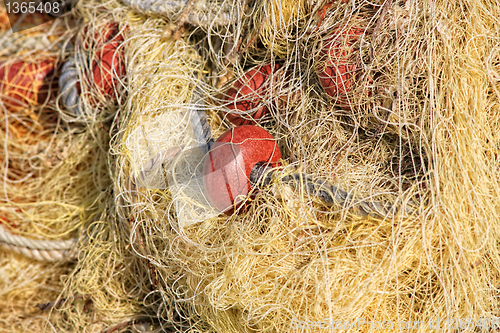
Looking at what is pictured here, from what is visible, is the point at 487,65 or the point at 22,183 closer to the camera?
the point at 487,65

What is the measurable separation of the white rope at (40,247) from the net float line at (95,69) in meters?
0.72

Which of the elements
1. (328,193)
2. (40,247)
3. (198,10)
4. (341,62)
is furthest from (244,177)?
(40,247)

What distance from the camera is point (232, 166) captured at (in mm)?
1397

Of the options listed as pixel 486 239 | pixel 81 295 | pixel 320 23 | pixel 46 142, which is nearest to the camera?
pixel 486 239

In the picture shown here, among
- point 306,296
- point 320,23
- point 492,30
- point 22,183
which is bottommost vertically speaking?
point 306,296

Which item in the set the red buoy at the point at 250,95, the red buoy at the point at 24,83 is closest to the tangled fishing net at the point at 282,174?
the red buoy at the point at 250,95

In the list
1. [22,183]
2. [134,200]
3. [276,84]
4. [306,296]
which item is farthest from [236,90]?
[22,183]

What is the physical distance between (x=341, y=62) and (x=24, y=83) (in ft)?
5.97

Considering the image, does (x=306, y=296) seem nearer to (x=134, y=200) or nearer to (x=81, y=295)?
(x=134, y=200)

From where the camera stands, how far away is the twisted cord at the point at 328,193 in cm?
130

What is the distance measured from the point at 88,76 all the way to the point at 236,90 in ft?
2.73

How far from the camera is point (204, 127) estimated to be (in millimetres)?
1636

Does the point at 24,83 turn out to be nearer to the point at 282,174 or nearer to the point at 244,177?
the point at 244,177

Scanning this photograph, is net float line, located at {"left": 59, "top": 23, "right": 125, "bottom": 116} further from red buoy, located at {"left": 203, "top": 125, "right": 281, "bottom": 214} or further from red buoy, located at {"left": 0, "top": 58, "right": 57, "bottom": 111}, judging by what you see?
red buoy, located at {"left": 203, "top": 125, "right": 281, "bottom": 214}
